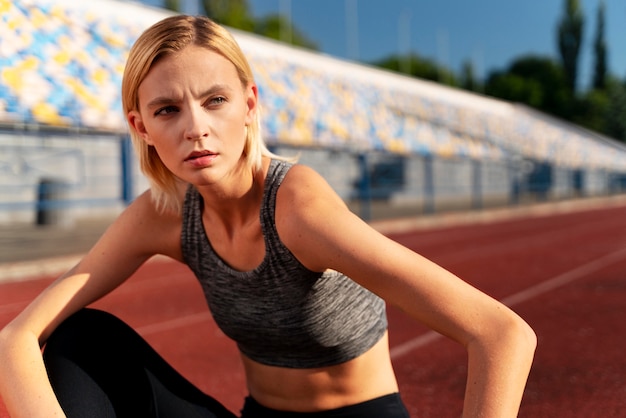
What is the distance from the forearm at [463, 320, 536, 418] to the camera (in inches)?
53.7

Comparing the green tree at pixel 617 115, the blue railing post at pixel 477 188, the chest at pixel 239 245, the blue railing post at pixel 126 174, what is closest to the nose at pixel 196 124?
the chest at pixel 239 245

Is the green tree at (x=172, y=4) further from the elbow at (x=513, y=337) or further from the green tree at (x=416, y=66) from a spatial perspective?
the elbow at (x=513, y=337)

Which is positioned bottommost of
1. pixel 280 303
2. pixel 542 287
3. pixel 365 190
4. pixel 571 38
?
pixel 365 190

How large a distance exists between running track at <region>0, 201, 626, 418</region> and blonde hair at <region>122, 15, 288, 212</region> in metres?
2.25

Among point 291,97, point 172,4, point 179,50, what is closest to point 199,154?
point 179,50

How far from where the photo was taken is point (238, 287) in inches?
71.2

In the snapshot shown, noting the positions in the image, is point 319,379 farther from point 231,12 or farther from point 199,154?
point 231,12

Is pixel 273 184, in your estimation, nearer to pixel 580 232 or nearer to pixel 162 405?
pixel 162 405

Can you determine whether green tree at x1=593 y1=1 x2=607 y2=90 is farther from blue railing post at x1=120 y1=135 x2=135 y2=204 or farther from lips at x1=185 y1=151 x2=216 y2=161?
lips at x1=185 y1=151 x2=216 y2=161

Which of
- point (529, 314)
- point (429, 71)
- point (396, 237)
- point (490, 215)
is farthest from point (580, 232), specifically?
point (429, 71)

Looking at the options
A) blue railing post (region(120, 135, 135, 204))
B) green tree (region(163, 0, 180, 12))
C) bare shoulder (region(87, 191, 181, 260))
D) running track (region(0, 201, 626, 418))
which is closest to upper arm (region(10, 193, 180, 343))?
bare shoulder (region(87, 191, 181, 260))

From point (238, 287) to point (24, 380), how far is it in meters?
0.56

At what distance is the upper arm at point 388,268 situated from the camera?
4.58ft

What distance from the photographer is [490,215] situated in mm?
20922
